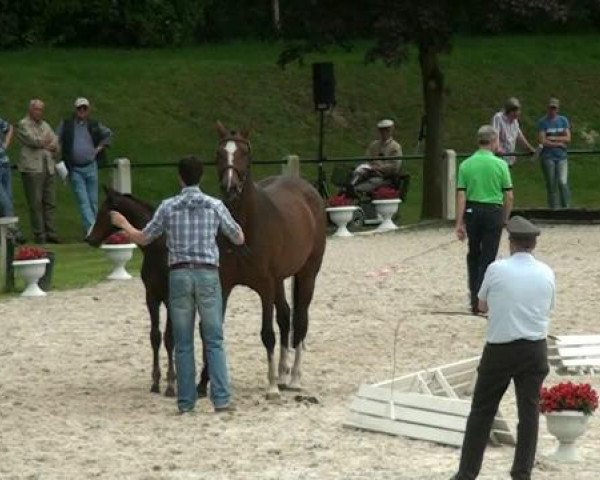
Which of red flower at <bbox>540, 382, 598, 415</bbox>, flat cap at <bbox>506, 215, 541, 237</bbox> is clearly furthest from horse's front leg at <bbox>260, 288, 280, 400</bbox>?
flat cap at <bbox>506, 215, 541, 237</bbox>

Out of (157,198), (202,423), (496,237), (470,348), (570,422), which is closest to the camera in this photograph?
(570,422)

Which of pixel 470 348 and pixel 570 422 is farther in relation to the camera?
pixel 470 348

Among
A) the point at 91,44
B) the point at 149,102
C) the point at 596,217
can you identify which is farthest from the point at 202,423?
the point at 91,44

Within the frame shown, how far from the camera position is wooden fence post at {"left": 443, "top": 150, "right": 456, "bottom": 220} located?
3012 centimetres

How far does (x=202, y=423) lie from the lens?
13688 mm

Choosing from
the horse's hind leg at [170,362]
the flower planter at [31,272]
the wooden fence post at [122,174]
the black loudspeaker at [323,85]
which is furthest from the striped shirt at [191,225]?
the black loudspeaker at [323,85]

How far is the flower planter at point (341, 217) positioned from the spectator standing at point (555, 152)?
3837 mm

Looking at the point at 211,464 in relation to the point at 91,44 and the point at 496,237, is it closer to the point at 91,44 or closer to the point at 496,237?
the point at 496,237

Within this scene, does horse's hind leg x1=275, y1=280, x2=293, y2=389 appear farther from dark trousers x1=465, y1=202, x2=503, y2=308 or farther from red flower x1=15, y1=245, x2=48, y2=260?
red flower x1=15, y1=245, x2=48, y2=260

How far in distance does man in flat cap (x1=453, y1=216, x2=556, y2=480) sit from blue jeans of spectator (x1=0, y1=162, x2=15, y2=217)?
623 inches

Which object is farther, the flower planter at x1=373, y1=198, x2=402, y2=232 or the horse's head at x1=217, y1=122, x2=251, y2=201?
the flower planter at x1=373, y1=198, x2=402, y2=232

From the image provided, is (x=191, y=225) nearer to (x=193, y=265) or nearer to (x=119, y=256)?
(x=193, y=265)

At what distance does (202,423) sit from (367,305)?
661 cm

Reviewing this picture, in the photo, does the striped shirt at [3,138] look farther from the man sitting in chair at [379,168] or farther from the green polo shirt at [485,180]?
the green polo shirt at [485,180]
